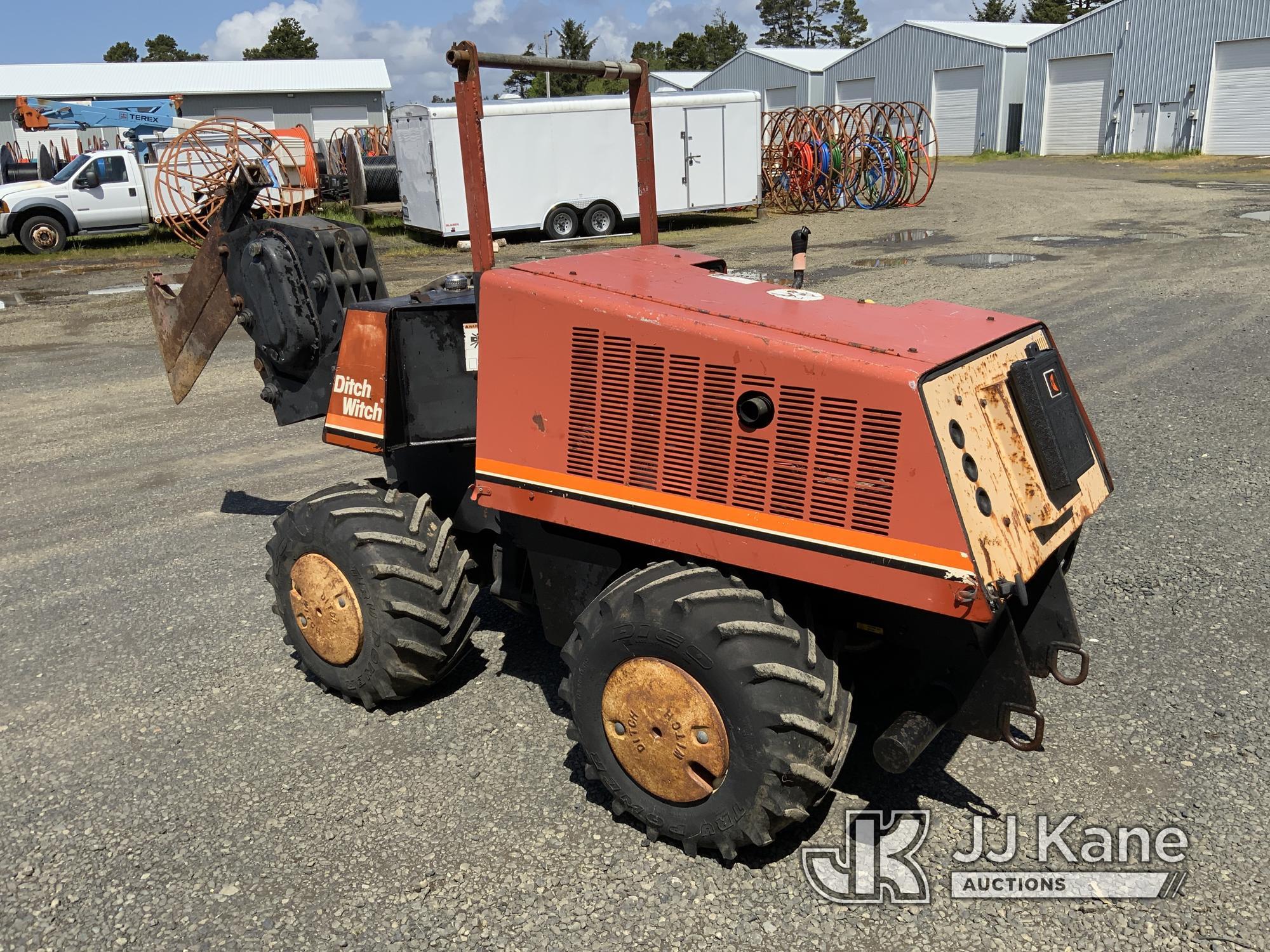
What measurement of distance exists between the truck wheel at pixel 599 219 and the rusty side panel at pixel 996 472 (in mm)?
18628

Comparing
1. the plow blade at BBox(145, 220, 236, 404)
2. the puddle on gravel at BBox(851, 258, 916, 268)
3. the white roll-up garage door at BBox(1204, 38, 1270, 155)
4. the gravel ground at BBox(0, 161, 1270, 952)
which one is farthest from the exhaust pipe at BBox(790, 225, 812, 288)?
the white roll-up garage door at BBox(1204, 38, 1270, 155)

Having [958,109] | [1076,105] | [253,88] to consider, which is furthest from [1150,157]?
[253,88]

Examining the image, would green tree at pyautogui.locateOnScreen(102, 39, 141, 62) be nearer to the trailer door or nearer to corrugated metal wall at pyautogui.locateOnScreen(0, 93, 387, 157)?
corrugated metal wall at pyautogui.locateOnScreen(0, 93, 387, 157)

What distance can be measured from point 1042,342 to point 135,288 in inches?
668

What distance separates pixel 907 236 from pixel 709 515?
17.9 meters

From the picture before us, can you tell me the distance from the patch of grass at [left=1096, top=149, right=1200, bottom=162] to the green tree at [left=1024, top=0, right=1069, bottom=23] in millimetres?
33367

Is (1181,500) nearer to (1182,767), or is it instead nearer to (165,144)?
(1182,767)

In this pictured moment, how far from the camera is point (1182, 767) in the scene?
3836mm

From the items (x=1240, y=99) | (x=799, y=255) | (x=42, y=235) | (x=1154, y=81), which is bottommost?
(x=42, y=235)

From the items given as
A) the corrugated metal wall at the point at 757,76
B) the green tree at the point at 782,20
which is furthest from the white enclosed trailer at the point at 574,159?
the green tree at the point at 782,20

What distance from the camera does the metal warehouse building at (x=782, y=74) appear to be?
52.5 metres

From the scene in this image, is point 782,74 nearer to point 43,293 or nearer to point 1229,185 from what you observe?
point 1229,185

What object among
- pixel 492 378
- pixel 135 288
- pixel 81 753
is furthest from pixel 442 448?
pixel 135 288

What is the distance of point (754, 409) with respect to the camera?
3.18 metres
